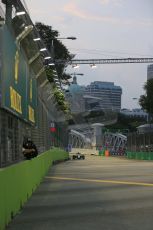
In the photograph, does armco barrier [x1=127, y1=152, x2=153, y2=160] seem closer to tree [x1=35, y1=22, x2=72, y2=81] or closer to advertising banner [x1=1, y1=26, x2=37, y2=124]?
tree [x1=35, y1=22, x2=72, y2=81]

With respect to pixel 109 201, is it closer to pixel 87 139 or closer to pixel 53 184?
pixel 53 184

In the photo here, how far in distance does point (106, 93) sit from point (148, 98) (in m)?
96.7

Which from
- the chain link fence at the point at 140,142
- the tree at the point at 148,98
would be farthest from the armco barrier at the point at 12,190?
the tree at the point at 148,98

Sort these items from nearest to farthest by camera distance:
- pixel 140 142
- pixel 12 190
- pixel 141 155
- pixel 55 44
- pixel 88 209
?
pixel 12 190, pixel 88 209, pixel 141 155, pixel 55 44, pixel 140 142

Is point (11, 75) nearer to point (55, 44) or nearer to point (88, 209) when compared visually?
point (88, 209)

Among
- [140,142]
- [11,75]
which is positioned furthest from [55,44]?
[11,75]

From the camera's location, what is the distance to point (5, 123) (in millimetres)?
14062

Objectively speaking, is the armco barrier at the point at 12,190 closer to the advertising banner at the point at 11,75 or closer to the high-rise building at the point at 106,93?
the advertising banner at the point at 11,75

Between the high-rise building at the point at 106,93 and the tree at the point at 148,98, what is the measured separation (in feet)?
253

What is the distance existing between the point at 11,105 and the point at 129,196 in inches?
159

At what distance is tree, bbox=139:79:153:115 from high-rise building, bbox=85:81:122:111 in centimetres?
7703

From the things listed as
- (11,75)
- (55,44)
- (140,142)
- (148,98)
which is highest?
(55,44)

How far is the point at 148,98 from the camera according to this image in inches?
3629

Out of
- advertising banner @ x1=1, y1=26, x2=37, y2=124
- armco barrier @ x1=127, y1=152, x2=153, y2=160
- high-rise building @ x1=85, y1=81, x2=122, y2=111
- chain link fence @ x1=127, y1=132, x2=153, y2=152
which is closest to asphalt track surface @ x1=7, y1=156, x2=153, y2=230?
advertising banner @ x1=1, y1=26, x2=37, y2=124
